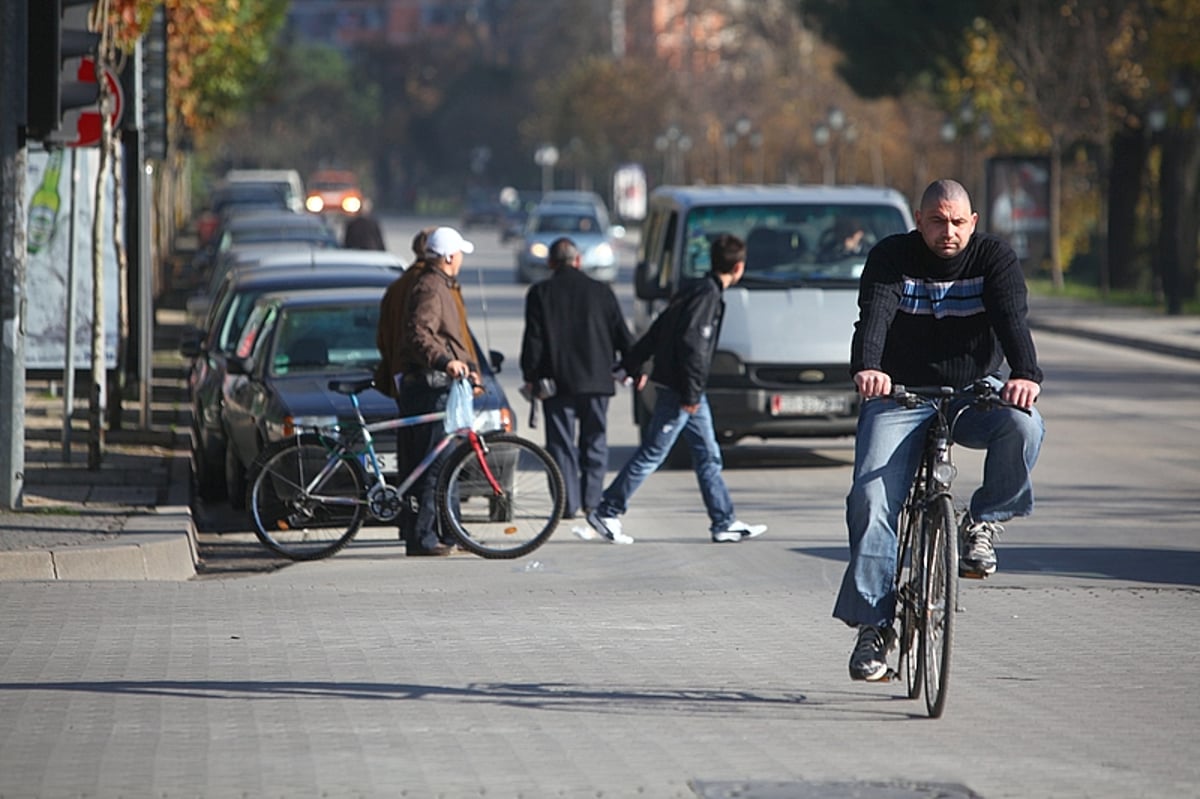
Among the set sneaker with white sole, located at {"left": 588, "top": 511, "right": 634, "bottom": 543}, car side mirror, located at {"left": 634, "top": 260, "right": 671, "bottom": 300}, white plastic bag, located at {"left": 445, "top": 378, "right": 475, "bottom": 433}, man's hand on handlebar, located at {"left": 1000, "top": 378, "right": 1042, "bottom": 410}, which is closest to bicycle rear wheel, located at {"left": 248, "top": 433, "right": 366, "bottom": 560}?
white plastic bag, located at {"left": 445, "top": 378, "right": 475, "bottom": 433}

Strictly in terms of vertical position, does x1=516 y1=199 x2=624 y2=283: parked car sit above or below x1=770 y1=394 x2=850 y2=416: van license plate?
above

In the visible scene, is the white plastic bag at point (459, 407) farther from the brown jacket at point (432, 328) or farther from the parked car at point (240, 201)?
the parked car at point (240, 201)

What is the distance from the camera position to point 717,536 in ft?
40.3

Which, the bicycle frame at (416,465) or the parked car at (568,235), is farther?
the parked car at (568,235)

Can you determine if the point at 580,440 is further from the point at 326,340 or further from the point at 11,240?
the point at 11,240

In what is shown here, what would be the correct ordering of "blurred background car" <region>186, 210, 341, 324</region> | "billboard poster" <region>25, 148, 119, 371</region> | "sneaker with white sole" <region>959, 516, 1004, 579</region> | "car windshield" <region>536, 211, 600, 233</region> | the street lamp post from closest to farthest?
"sneaker with white sole" <region>959, 516, 1004, 579</region> → "billboard poster" <region>25, 148, 119, 371</region> → "blurred background car" <region>186, 210, 341, 324</region> → "car windshield" <region>536, 211, 600, 233</region> → the street lamp post

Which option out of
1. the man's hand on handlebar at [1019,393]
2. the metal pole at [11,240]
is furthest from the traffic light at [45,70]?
the man's hand on handlebar at [1019,393]

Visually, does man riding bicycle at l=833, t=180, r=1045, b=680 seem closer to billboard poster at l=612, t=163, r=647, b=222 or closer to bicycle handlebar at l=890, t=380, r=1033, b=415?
bicycle handlebar at l=890, t=380, r=1033, b=415

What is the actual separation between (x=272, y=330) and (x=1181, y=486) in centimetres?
607

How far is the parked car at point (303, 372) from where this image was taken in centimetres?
1277

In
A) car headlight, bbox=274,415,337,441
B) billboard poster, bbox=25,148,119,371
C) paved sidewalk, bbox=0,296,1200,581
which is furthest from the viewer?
billboard poster, bbox=25,148,119,371

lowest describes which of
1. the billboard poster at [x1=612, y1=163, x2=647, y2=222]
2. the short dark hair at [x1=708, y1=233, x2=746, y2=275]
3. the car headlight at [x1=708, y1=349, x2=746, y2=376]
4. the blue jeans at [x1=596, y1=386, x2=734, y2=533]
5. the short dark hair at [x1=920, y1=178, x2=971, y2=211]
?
the blue jeans at [x1=596, y1=386, x2=734, y2=533]

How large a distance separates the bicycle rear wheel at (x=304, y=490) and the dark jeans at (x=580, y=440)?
5.11 feet

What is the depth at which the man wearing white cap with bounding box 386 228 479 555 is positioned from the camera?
11.8m
